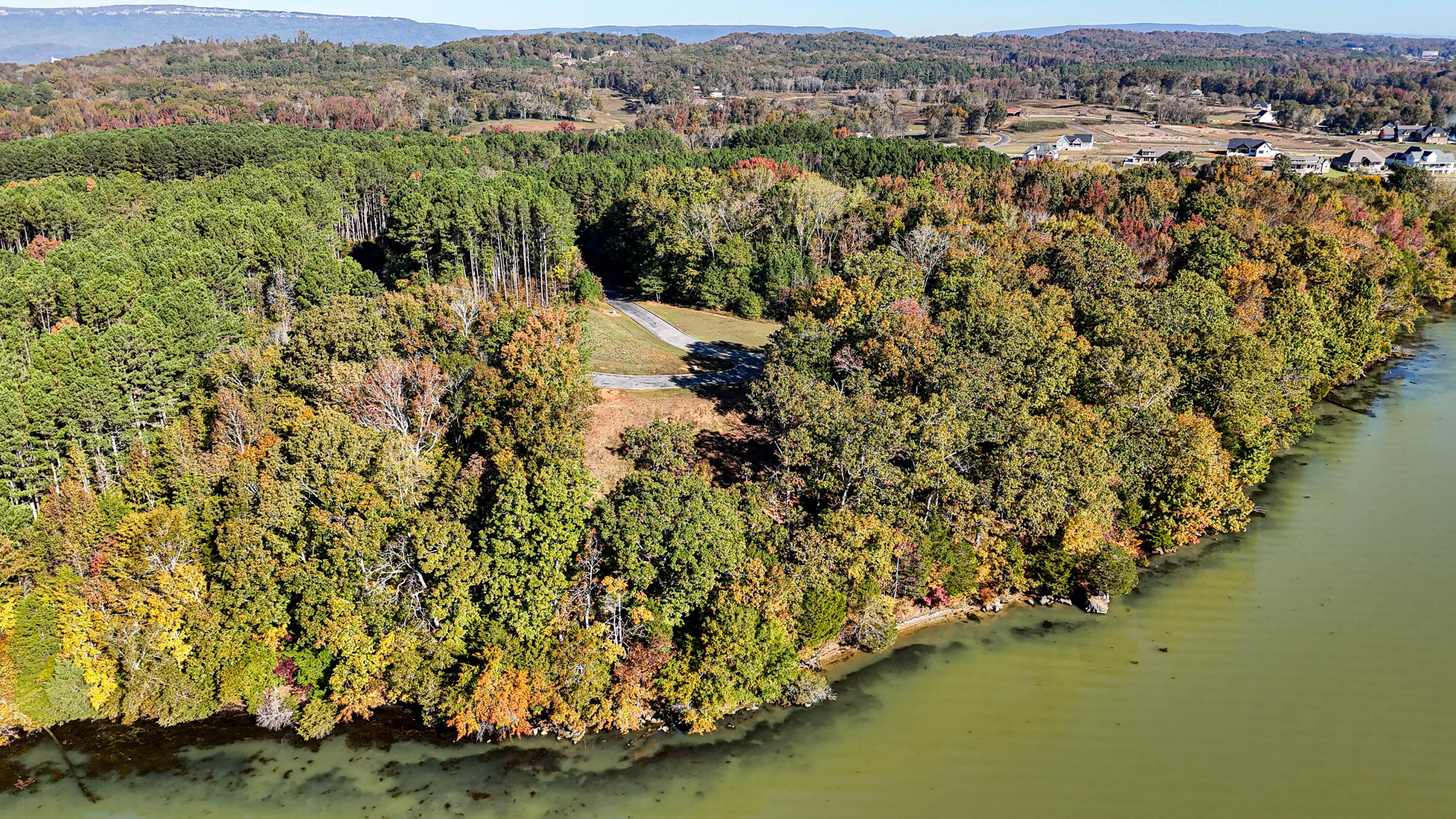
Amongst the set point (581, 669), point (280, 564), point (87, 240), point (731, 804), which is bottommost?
point (731, 804)

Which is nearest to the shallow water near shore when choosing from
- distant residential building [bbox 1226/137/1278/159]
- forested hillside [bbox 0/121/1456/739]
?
forested hillside [bbox 0/121/1456/739]

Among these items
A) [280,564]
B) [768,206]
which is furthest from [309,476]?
[768,206]

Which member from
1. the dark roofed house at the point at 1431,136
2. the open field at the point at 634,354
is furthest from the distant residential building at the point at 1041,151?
the open field at the point at 634,354

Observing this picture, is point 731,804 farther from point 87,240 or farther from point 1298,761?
point 87,240

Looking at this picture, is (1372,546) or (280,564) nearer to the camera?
(280,564)

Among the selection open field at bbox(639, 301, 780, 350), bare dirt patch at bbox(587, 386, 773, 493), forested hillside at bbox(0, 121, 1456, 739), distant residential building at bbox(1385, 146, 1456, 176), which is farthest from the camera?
distant residential building at bbox(1385, 146, 1456, 176)

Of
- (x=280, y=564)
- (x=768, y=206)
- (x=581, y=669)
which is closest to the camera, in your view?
(x=581, y=669)

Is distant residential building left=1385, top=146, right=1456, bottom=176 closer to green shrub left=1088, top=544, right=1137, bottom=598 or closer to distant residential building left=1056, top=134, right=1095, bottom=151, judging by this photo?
distant residential building left=1056, top=134, right=1095, bottom=151
